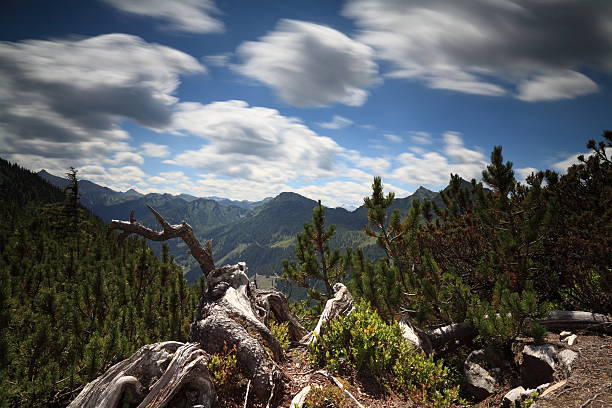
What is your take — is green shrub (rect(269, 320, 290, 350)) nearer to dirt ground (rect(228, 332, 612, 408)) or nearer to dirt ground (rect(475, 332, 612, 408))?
dirt ground (rect(228, 332, 612, 408))

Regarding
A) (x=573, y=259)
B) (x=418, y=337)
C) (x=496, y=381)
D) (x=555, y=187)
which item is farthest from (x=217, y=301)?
(x=555, y=187)

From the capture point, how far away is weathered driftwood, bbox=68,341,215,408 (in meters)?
5.40

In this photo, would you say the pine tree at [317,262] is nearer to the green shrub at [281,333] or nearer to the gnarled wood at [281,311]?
the gnarled wood at [281,311]

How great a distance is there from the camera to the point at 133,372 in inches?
235

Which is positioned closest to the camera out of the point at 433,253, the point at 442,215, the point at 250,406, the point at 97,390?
the point at 97,390

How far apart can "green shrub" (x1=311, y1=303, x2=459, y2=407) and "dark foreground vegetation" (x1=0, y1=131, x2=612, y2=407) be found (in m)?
0.03

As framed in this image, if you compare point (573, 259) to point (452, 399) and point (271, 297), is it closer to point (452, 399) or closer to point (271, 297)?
point (452, 399)

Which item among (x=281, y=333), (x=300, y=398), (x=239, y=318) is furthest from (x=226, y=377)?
(x=281, y=333)

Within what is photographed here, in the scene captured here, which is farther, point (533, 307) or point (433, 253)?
point (433, 253)

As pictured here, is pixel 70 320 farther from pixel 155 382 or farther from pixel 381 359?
pixel 381 359

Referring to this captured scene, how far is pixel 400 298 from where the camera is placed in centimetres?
1107

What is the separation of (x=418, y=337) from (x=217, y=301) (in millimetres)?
6720

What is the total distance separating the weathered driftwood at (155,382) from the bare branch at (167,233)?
14.7 feet

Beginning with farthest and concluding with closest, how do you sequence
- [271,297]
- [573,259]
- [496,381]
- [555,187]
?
[555,187], [271,297], [573,259], [496,381]
